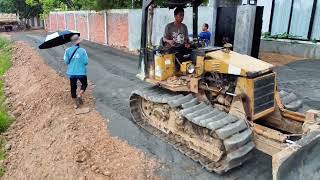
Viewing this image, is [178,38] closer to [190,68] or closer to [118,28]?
[190,68]

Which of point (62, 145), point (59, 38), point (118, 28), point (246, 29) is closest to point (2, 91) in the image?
point (59, 38)

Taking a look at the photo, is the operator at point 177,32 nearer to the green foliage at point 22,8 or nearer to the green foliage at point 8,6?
the green foliage at point 22,8

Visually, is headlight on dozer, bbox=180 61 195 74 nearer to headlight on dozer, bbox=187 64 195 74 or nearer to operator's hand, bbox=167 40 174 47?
headlight on dozer, bbox=187 64 195 74

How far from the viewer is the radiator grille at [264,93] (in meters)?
5.21

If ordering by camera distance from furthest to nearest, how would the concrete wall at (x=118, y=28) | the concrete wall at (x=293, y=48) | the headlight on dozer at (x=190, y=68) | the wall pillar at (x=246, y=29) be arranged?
the concrete wall at (x=118, y=28) < the concrete wall at (x=293, y=48) < the wall pillar at (x=246, y=29) < the headlight on dozer at (x=190, y=68)

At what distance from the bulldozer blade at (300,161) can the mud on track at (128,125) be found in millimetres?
960

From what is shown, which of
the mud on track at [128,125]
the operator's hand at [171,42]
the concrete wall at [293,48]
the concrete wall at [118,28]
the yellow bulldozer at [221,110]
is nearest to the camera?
the yellow bulldozer at [221,110]

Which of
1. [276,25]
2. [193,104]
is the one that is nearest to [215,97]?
[193,104]

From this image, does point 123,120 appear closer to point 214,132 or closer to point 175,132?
point 175,132

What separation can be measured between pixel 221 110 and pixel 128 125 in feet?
7.25

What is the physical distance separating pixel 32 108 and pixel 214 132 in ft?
17.6

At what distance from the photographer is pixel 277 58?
538 inches

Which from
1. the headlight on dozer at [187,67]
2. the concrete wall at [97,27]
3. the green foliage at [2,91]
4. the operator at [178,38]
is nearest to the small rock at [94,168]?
the headlight on dozer at [187,67]

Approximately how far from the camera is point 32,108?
8406mm
